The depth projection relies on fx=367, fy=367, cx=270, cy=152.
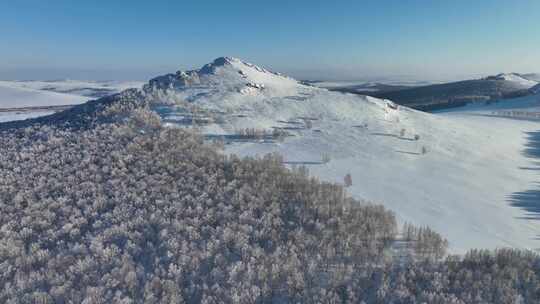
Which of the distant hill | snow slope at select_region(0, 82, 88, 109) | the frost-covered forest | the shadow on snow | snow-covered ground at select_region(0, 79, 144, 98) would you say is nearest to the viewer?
the frost-covered forest

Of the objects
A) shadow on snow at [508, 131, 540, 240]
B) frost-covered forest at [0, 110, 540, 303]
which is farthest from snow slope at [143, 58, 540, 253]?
frost-covered forest at [0, 110, 540, 303]

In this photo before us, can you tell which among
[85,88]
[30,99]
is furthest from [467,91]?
[85,88]

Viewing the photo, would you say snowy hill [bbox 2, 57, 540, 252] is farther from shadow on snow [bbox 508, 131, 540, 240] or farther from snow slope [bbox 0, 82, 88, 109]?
snow slope [bbox 0, 82, 88, 109]

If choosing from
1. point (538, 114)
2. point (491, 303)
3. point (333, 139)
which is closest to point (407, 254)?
point (491, 303)

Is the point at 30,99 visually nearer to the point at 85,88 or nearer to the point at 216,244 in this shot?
the point at 85,88

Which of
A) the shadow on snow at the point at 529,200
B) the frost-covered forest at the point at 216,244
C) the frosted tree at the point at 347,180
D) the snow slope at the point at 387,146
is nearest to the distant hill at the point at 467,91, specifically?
the snow slope at the point at 387,146
